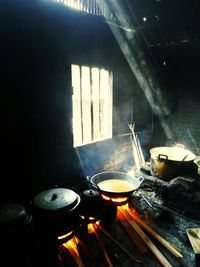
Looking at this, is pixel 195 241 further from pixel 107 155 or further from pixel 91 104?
pixel 91 104

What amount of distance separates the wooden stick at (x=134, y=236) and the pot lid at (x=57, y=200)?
1.64 metres

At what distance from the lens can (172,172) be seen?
21.1ft

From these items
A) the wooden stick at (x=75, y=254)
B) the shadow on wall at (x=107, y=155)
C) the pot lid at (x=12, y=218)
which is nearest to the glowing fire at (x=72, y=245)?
the wooden stick at (x=75, y=254)

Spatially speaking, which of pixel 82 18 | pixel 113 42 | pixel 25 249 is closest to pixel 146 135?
pixel 113 42

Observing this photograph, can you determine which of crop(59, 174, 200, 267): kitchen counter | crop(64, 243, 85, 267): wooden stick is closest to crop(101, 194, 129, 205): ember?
crop(59, 174, 200, 267): kitchen counter

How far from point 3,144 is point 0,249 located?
2.17m

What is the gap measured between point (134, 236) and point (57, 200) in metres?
2.14

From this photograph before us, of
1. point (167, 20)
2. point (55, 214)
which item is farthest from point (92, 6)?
point (55, 214)

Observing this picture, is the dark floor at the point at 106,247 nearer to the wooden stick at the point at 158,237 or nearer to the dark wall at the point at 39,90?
the wooden stick at the point at 158,237

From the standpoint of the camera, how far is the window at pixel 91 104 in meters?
6.57

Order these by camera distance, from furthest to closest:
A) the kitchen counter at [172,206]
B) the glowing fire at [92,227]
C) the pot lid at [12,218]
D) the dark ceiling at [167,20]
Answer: the dark ceiling at [167,20]
the kitchen counter at [172,206]
the glowing fire at [92,227]
the pot lid at [12,218]

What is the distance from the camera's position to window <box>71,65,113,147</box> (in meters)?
6.57

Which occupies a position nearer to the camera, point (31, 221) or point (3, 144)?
point (31, 221)

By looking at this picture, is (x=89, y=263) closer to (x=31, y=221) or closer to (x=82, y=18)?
(x=31, y=221)
